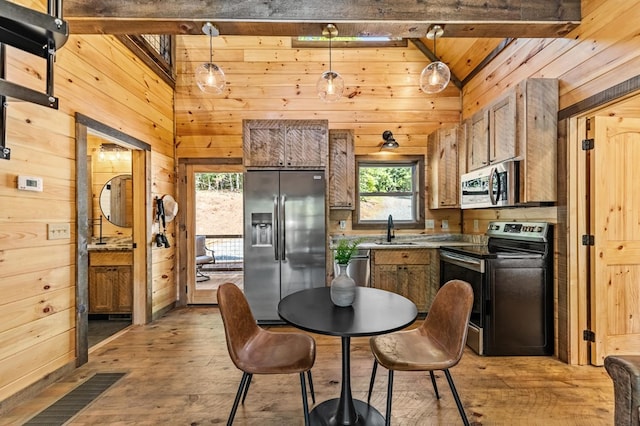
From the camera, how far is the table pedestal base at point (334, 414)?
1.81 metres

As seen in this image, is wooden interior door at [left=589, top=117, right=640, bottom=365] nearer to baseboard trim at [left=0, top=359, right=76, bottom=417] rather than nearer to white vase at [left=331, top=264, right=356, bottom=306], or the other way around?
white vase at [left=331, top=264, right=356, bottom=306]

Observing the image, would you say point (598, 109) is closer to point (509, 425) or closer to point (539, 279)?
point (539, 279)

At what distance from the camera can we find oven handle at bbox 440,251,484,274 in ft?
9.27

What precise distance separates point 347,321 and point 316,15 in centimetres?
213

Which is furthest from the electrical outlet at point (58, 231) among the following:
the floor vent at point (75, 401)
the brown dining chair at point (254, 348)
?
the brown dining chair at point (254, 348)

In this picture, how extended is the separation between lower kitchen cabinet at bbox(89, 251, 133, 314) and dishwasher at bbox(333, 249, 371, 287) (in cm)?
249

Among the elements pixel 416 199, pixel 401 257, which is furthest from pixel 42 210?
pixel 416 199

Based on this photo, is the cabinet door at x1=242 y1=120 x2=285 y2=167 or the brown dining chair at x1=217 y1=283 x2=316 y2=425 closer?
the brown dining chair at x1=217 y1=283 x2=316 y2=425

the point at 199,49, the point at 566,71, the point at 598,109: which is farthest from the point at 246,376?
the point at 199,49

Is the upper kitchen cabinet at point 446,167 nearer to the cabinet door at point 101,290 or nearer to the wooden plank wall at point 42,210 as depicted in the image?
the wooden plank wall at point 42,210

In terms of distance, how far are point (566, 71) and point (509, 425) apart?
2.70 m

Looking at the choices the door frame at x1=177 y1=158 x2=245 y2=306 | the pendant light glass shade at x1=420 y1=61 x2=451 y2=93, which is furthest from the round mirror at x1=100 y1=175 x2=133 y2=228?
the pendant light glass shade at x1=420 y1=61 x2=451 y2=93

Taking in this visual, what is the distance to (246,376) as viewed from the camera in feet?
5.76

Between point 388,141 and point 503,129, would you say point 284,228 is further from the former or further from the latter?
point 503,129
